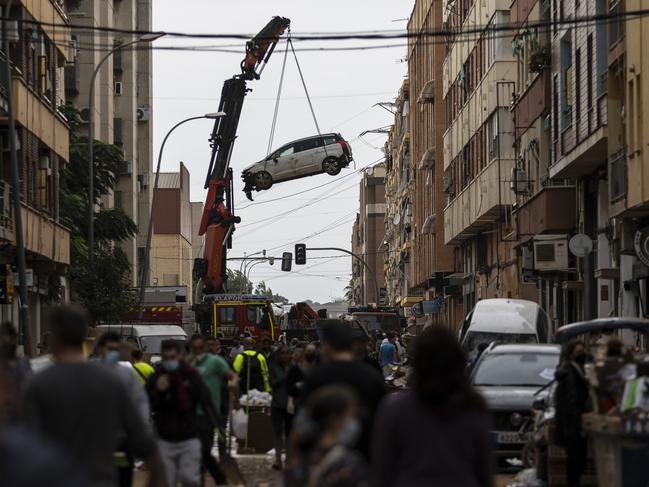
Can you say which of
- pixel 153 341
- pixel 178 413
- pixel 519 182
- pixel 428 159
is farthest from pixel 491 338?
pixel 428 159

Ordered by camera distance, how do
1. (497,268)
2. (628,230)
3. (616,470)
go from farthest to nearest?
(497,268), (628,230), (616,470)

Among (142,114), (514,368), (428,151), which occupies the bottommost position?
(514,368)

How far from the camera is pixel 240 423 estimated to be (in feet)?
71.6

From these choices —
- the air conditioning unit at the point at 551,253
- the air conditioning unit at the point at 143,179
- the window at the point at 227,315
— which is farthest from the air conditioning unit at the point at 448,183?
the air conditioning unit at the point at 143,179

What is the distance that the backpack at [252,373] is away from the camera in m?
22.8

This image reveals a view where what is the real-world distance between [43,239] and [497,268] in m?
16.7

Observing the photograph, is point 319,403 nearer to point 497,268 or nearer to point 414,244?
point 497,268

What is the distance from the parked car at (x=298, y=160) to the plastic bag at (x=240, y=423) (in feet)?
131

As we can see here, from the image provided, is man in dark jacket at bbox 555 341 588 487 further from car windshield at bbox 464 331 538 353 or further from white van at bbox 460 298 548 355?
car windshield at bbox 464 331 538 353

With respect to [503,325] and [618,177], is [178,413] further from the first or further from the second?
[503,325]

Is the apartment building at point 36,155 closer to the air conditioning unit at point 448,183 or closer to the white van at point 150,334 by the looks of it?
the white van at point 150,334

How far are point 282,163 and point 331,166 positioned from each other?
75.2 inches

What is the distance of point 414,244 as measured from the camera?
86375 mm

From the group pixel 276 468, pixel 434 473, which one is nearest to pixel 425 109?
pixel 276 468
